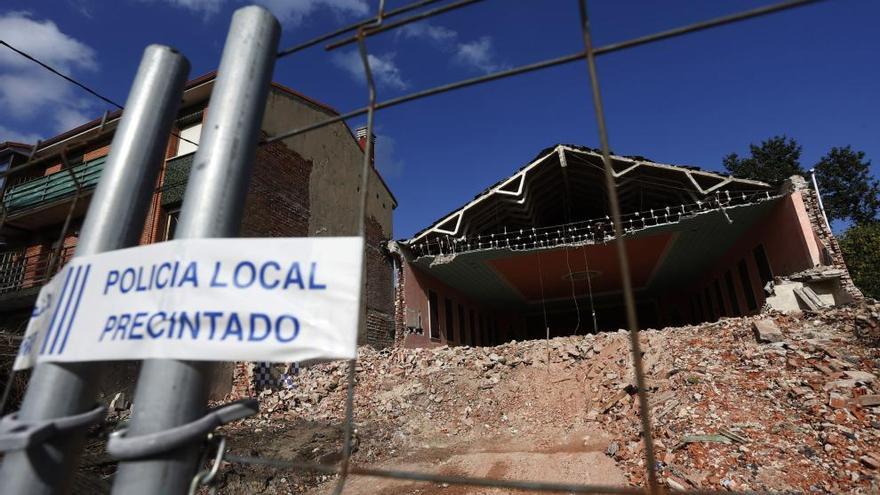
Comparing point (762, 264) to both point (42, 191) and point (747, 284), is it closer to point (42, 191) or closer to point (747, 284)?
point (747, 284)

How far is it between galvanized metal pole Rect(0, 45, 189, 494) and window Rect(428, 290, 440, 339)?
48.5 feet

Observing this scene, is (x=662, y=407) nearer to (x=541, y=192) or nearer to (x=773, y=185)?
(x=773, y=185)

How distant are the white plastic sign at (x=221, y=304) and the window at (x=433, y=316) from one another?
14.9 metres

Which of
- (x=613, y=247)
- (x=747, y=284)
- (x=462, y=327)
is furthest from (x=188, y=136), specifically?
(x=747, y=284)

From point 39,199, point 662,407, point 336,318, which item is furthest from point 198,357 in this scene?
point 39,199

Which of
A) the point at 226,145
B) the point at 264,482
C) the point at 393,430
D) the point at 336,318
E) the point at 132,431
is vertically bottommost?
the point at 264,482

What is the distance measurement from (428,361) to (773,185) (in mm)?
10242

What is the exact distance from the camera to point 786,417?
6168 millimetres

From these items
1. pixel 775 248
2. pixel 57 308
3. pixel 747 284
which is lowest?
pixel 57 308

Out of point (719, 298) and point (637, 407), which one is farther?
point (719, 298)

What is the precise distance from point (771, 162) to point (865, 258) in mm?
17903

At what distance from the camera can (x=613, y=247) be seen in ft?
48.5

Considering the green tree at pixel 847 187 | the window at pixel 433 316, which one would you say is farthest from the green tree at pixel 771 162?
the window at pixel 433 316

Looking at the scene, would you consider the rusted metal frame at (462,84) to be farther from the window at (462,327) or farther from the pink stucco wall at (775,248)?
the window at (462,327)
